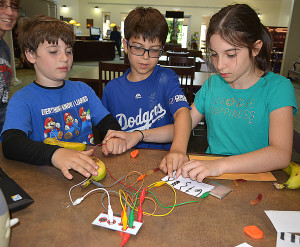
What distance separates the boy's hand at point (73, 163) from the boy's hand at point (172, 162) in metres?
0.24

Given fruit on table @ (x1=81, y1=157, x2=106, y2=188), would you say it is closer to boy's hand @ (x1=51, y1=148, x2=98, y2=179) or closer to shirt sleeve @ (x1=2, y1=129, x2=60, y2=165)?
boy's hand @ (x1=51, y1=148, x2=98, y2=179)

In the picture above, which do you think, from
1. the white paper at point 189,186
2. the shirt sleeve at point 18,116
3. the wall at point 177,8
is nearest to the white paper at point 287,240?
the white paper at point 189,186

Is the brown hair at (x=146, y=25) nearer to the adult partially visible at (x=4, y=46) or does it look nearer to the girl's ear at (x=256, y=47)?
the girl's ear at (x=256, y=47)

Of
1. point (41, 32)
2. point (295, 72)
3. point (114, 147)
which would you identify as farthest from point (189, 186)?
point (295, 72)

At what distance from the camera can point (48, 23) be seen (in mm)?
1215

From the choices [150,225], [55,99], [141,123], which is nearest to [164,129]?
[141,123]

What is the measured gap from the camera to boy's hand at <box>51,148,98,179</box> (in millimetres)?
810

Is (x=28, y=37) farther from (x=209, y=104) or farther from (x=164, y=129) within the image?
(x=209, y=104)

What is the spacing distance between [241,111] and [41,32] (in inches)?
38.2

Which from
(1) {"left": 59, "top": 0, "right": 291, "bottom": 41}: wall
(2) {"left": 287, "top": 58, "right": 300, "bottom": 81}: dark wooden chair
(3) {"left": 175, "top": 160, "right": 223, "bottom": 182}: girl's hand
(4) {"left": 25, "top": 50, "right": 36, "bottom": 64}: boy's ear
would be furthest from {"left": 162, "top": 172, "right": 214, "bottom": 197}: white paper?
(1) {"left": 59, "top": 0, "right": 291, "bottom": 41}: wall

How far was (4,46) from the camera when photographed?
1761 mm

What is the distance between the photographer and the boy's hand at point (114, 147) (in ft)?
3.35

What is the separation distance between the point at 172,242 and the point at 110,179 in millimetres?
331

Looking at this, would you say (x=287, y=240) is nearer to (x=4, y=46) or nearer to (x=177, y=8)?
(x=4, y=46)
